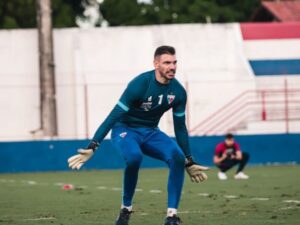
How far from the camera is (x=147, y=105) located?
11719 mm

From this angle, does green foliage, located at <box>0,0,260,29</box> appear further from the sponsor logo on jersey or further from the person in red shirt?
the sponsor logo on jersey

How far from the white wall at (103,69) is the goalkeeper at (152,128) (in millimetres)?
23457

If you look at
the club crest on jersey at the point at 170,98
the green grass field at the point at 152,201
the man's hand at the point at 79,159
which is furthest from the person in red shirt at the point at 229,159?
the man's hand at the point at 79,159

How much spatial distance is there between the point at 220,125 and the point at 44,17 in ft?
24.7

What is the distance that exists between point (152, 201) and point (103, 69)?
20.5 metres

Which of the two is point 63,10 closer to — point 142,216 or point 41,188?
point 41,188

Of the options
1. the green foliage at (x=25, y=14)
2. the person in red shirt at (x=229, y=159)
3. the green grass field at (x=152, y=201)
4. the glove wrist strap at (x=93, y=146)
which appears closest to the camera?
the glove wrist strap at (x=93, y=146)

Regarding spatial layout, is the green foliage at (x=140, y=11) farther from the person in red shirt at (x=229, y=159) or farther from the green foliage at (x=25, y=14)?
the person in red shirt at (x=229, y=159)

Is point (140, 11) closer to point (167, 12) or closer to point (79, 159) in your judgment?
point (167, 12)

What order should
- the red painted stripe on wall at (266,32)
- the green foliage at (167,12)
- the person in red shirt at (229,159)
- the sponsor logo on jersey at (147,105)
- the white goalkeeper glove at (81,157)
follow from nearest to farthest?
the white goalkeeper glove at (81,157)
the sponsor logo on jersey at (147,105)
the person in red shirt at (229,159)
the red painted stripe on wall at (266,32)
the green foliage at (167,12)

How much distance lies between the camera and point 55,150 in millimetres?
31297

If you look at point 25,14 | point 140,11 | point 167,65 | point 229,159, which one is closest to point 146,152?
point 167,65

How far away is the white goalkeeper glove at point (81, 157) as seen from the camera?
11.0 meters

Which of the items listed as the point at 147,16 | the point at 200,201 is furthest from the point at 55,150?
the point at 147,16
